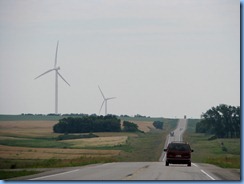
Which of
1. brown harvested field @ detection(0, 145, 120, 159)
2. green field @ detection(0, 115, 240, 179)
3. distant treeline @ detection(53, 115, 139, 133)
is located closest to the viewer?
brown harvested field @ detection(0, 145, 120, 159)

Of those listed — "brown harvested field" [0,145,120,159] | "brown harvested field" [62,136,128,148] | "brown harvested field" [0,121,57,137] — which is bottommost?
"brown harvested field" [0,145,120,159]

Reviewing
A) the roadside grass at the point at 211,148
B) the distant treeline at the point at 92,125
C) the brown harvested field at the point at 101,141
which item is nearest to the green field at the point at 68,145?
the roadside grass at the point at 211,148

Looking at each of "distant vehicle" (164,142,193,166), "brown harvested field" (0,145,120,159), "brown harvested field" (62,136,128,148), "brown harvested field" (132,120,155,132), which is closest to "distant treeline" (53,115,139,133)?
"brown harvested field" (132,120,155,132)

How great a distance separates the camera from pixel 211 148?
67.6 m

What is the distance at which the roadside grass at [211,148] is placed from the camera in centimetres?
6181

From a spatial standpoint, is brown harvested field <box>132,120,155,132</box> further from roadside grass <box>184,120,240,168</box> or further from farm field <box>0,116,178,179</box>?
roadside grass <box>184,120,240,168</box>

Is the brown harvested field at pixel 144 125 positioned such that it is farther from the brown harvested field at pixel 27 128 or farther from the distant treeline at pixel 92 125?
the brown harvested field at pixel 27 128

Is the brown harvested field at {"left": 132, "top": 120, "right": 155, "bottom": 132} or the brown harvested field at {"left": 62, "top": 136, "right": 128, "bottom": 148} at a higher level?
the brown harvested field at {"left": 132, "top": 120, "right": 155, "bottom": 132}

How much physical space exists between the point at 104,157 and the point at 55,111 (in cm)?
737

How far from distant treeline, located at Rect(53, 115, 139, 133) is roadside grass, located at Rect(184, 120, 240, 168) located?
6.91 meters

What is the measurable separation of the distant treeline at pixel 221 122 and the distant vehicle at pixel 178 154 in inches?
504

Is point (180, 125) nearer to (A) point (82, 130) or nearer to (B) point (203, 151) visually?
(B) point (203, 151)

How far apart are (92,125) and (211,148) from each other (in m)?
11.9

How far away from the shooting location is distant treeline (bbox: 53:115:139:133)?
A: 62344mm
